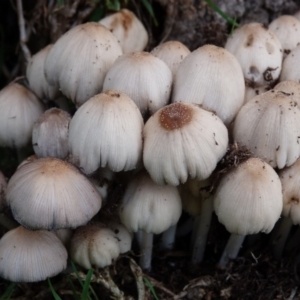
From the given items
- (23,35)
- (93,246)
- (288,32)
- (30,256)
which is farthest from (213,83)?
(23,35)

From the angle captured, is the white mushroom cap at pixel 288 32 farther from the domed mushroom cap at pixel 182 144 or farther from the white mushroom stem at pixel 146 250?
the white mushroom stem at pixel 146 250

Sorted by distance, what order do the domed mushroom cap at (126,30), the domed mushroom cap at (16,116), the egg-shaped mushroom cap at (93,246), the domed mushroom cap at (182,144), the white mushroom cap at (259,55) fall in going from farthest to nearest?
the domed mushroom cap at (126,30) < the domed mushroom cap at (16,116) < the white mushroom cap at (259,55) < the egg-shaped mushroom cap at (93,246) < the domed mushroom cap at (182,144)

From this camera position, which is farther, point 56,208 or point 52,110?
point 52,110

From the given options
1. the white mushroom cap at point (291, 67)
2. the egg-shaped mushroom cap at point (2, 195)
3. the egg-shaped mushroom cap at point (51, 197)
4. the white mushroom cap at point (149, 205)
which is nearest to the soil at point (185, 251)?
the white mushroom cap at point (149, 205)

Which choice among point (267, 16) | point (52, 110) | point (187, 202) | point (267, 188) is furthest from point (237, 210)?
point (267, 16)

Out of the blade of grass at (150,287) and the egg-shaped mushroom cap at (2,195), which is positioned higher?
the egg-shaped mushroom cap at (2,195)

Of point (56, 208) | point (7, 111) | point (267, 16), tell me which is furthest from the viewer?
point (267, 16)

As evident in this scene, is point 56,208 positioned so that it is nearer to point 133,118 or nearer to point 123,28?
point 133,118

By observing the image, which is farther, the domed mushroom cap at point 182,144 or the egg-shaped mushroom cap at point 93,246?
the egg-shaped mushroom cap at point 93,246
